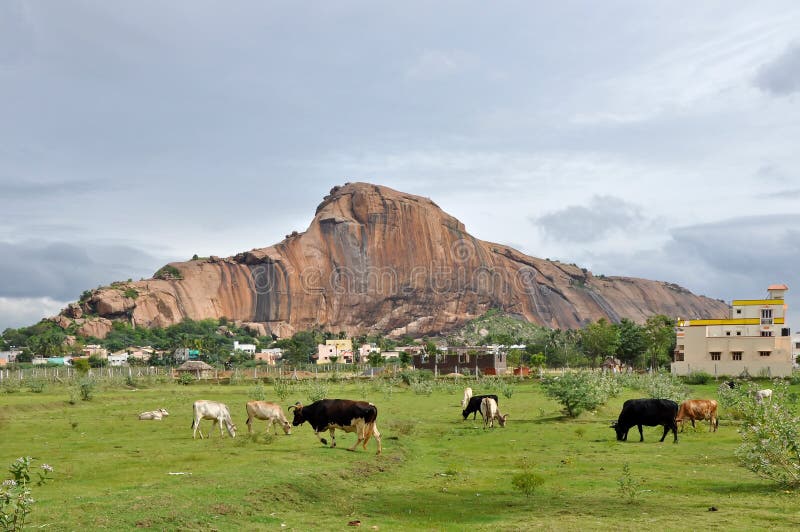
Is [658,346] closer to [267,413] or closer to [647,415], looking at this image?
[647,415]

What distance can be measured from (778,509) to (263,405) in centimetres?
1557

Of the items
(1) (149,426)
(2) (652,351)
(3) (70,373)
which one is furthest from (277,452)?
(2) (652,351)

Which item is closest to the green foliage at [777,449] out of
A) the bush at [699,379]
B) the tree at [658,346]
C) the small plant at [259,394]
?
the small plant at [259,394]

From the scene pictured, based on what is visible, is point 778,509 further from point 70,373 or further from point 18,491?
point 70,373

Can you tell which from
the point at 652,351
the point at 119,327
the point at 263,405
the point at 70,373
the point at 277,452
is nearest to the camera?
the point at 277,452

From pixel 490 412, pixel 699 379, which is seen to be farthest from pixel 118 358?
pixel 490 412

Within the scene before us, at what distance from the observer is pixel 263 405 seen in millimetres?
24312

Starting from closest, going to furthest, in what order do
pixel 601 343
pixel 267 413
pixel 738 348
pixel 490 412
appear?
pixel 267 413, pixel 490 412, pixel 738 348, pixel 601 343

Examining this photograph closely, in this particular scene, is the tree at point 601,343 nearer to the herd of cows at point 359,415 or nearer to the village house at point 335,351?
the village house at point 335,351

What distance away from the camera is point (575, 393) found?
32188mm

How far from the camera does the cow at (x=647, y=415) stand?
24.8 meters

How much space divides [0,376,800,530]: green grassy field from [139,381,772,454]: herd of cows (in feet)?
1.89

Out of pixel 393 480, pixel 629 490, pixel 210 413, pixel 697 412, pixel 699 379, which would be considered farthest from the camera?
pixel 699 379

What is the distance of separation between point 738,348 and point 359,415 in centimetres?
6922
